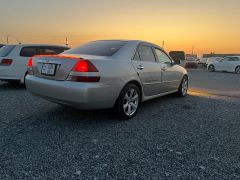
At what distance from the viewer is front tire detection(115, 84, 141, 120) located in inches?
177

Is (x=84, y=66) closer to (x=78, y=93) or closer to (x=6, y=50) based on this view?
(x=78, y=93)

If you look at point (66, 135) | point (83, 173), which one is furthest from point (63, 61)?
point (83, 173)

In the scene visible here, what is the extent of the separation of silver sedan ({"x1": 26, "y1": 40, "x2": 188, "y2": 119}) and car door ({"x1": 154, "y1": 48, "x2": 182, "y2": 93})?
0.13 meters

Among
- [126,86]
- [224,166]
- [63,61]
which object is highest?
[63,61]

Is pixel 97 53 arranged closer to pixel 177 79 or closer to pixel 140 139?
pixel 140 139

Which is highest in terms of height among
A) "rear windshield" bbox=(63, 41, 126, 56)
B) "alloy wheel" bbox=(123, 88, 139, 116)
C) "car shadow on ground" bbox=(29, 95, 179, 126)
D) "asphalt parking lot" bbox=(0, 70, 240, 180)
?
"rear windshield" bbox=(63, 41, 126, 56)

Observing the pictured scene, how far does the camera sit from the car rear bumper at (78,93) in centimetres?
387

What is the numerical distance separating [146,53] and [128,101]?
127cm

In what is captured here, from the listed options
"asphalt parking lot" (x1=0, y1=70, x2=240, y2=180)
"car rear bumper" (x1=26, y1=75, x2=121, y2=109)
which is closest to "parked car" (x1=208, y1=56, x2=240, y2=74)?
"asphalt parking lot" (x1=0, y1=70, x2=240, y2=180)

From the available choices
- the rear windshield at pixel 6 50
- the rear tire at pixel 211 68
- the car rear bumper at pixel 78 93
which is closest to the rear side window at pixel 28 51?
the rear windshield at pixel 6 50

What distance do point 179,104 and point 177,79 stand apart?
770 mm

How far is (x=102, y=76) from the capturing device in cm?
402

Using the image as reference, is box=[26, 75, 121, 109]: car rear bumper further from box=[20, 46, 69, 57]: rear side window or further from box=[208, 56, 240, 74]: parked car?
box=[208, 56, 240, 74]: parked car

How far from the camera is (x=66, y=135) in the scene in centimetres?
384
